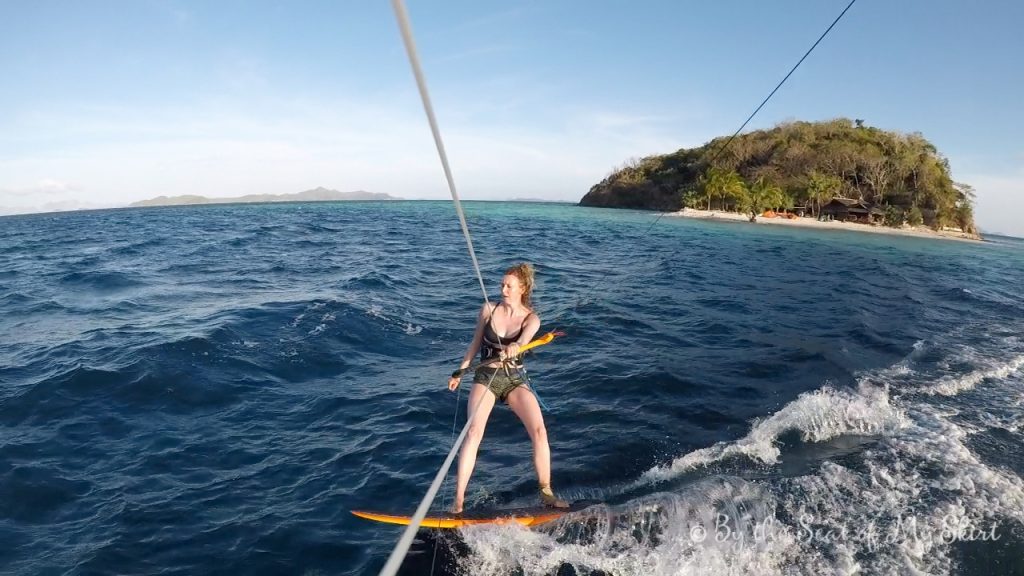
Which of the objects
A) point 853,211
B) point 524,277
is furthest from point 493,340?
point 853,211

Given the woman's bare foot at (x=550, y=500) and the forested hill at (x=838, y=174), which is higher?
the forested hill at (x=838, y=174)

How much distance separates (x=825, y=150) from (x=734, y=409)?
73.8m

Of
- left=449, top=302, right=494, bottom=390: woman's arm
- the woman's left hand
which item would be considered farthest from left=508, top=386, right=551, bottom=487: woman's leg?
left=449, top=302, right=494, bottom=390: woman's arm

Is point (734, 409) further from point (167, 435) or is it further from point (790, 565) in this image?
point (167, 435)

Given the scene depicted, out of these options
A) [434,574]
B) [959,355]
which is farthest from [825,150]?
[434,574]

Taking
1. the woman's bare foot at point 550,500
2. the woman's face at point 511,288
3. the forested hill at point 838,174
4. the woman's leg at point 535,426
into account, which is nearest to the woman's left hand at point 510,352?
the woman's leg at point 535,426

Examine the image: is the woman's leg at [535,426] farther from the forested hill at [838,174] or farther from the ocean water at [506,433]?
the forested hill at [838,174]

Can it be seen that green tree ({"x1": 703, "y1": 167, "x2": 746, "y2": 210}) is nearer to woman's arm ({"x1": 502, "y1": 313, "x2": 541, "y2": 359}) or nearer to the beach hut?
the beach hut

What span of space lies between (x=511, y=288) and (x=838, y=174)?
7552 centimetres

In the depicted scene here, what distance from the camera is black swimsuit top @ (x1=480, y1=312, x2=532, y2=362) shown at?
5.47 m

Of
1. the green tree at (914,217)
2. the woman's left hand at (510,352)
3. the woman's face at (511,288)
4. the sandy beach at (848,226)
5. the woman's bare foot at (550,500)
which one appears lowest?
the woman's bare foot at (550,500)

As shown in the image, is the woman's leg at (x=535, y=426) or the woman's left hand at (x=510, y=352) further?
the woman's left hand at (x=510, y=352)

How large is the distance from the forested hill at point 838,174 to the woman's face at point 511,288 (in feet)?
218

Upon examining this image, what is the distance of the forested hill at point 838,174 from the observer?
61188 mm
